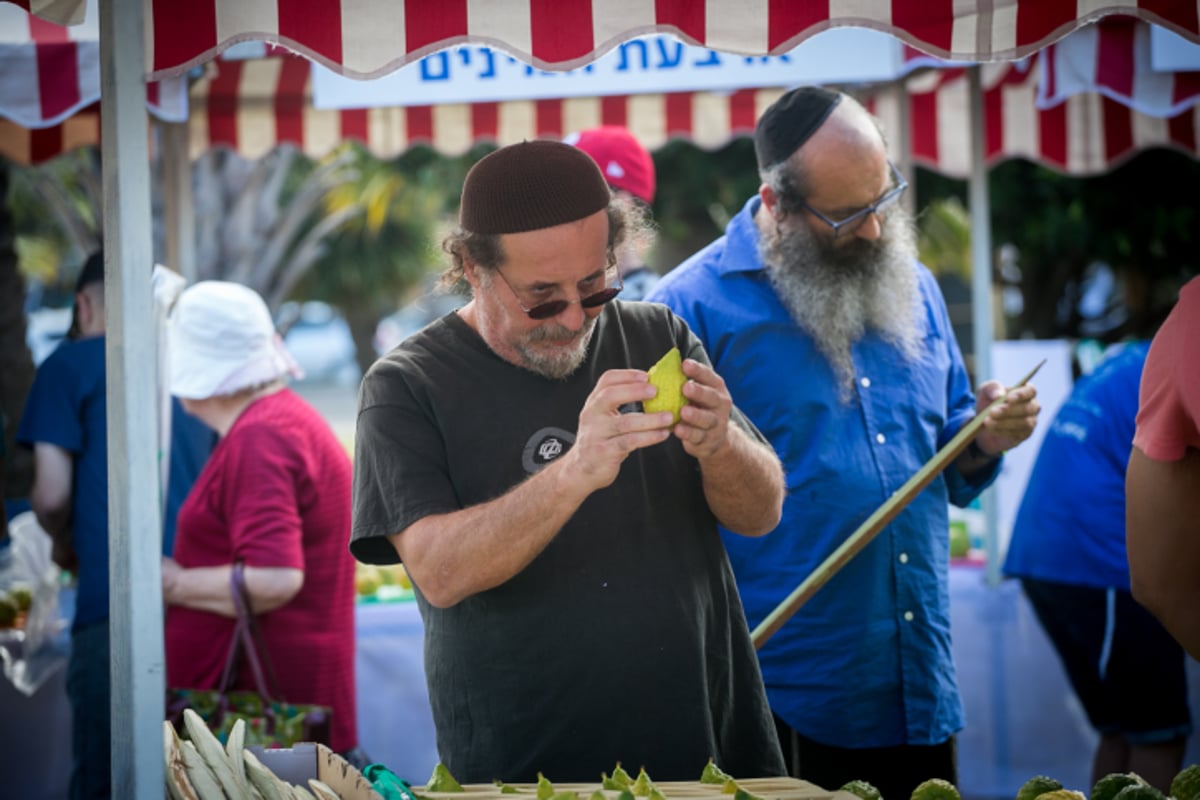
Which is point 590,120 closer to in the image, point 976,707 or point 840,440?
point 976,707

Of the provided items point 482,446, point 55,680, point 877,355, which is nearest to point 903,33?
point 877,355

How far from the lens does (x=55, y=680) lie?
16.5 feet

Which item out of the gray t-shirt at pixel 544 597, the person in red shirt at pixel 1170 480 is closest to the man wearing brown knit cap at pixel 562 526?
the gray t-shirt at pixel 544 597

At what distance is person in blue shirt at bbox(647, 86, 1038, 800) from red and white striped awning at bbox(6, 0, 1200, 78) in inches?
25.2

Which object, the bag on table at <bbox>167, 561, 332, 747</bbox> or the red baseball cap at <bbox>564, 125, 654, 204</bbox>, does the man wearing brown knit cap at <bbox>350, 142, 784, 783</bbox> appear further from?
the red baseball cap at <bbox>564, 125, 654, 204</bbox>

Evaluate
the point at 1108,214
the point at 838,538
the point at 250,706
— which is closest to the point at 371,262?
the point at 1108,214

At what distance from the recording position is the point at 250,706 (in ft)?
11.7

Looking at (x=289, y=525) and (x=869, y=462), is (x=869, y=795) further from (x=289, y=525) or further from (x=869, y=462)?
(x=289, y=525)

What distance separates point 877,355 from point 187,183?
375cm

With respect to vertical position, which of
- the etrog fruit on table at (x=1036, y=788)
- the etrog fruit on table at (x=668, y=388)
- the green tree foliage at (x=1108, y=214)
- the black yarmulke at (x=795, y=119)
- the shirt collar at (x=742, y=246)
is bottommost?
the etrog fruit on table at (x=1036, y=788)

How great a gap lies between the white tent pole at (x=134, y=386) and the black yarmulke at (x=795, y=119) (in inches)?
67.9

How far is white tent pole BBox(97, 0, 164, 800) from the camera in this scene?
1957 millimetres

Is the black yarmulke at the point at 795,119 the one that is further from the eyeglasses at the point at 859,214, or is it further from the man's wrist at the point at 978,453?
the man's wrist at the point at 978,453

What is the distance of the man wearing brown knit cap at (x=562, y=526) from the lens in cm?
234
